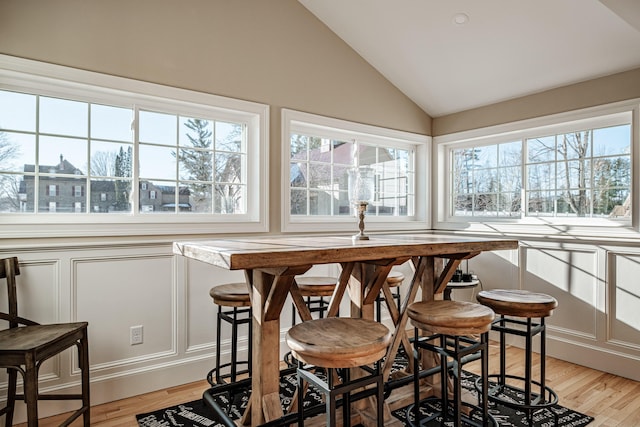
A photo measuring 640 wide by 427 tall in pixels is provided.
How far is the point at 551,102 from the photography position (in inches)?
130

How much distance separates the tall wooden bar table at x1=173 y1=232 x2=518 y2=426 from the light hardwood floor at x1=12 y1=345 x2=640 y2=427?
0.91m

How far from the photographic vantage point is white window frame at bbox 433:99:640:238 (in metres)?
2.90

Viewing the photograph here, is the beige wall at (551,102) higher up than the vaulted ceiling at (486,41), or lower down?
lower down

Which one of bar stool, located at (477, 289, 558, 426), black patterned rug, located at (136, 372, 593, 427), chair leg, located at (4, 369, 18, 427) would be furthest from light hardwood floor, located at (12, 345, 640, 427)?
bar stool, located at (477, 289, 558, 426)

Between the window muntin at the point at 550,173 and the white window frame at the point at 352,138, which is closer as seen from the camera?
the window muntin at the point at 550,173

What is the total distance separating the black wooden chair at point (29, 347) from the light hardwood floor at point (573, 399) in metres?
0.24

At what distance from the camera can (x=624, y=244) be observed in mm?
2898

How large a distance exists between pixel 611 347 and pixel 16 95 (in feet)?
14.4

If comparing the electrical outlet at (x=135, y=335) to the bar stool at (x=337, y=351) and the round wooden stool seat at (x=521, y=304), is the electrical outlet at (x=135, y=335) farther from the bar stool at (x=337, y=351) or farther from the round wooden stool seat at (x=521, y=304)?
the round wooden stool seat at (x=521, y=304)

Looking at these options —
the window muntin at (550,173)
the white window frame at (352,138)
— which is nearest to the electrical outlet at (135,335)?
the white window frame at (352,138)

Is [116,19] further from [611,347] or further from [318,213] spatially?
[611,347]

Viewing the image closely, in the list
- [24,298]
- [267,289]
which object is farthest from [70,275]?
[267,289]

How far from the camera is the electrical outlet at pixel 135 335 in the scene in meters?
2.55

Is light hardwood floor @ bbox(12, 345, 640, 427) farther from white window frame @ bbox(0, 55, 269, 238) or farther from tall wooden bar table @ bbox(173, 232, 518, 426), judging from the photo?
white window frame @ bbox(0, 55, 269, 238)
